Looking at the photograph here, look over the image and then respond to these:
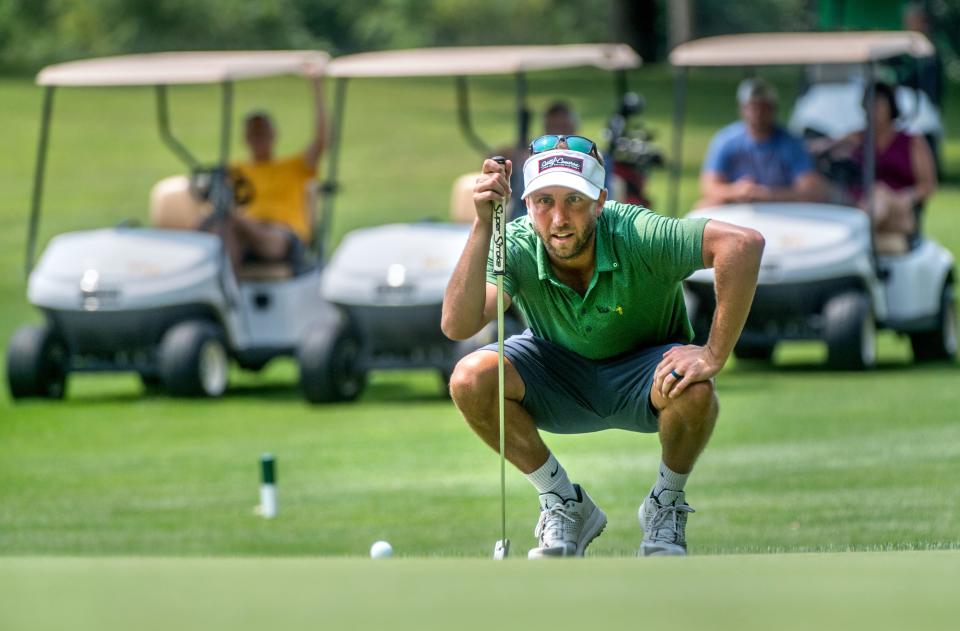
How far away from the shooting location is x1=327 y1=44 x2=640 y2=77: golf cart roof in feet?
39.5

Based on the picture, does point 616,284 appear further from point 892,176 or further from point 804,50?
point 892,176

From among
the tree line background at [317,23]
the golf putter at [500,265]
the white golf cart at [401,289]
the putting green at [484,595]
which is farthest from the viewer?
the tree line background at [317,23]

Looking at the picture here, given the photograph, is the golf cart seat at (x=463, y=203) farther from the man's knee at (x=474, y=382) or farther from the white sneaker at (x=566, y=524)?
the man's knee at (x=474, y=382)

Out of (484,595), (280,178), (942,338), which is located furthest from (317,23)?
(484,595)

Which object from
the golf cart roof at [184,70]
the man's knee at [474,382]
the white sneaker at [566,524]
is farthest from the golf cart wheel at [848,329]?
the man's knee at [474,382]

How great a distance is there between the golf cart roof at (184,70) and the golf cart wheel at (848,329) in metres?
3.40

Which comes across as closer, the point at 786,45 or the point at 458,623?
the point at 458,623

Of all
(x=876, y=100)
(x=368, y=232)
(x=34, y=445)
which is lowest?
(x=34, y=445)

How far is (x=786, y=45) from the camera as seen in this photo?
1252 cm

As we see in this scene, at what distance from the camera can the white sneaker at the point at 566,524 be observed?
564 centimetres

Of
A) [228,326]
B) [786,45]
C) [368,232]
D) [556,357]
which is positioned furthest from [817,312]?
[556,357]

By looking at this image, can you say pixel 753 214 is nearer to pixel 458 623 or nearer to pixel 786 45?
pixel 786 45

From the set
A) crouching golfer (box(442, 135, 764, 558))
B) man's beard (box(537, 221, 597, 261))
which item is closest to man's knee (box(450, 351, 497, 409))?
crouching golfer (box(442, 135, 764, 558))

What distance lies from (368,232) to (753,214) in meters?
2.25
